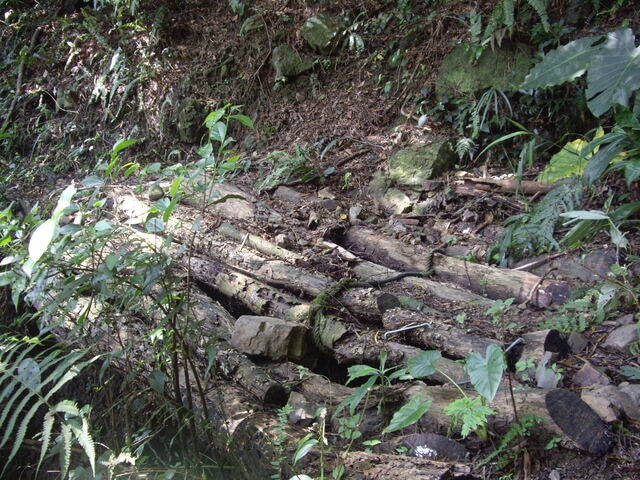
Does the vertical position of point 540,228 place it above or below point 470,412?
below

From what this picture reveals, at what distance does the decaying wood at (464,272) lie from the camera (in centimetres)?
333

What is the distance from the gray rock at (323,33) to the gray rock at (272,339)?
4493 millimetres

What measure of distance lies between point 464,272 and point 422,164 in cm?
161

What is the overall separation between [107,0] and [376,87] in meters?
4.45

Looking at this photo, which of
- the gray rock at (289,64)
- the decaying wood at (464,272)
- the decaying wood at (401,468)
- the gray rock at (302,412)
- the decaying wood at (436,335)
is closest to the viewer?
the decaying wood at (401,468)

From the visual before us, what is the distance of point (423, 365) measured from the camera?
1.96 m

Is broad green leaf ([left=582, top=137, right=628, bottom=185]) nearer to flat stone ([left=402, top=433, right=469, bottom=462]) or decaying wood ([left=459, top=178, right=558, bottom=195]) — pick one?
decaying wood ([left=459, top=178, right=558, bottom=195])

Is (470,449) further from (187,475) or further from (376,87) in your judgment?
(376,87)

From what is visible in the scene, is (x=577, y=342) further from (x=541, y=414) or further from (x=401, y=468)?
(x=401, y=468)

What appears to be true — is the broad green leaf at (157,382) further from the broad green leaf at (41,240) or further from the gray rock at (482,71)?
the gray rock at (482,71)

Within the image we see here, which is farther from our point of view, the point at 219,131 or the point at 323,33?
the point at 323,33

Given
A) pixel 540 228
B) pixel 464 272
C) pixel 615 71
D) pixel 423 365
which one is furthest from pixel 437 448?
pixel 615 71

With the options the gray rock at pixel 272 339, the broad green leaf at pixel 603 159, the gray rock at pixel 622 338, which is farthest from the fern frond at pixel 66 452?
the broad green leaf at pixel 603 159

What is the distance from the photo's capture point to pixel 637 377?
2326 millimetres
